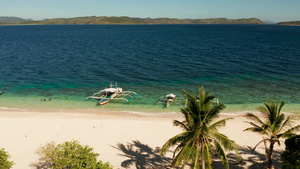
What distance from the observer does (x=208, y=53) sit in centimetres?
8850

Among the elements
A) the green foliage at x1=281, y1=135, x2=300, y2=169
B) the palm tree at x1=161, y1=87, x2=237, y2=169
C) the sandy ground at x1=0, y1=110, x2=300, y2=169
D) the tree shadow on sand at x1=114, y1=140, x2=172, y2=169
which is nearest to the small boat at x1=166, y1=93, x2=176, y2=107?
the sandy ground at x1=0, y1=110, x2=300, y2=169

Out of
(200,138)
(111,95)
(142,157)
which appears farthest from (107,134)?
(200,138)

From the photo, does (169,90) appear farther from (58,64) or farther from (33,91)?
(58,64)

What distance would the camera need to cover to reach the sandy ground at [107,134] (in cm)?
2244

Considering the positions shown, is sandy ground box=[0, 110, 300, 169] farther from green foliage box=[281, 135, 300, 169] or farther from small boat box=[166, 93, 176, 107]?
green foliage box=[281, 135, 300, 169]

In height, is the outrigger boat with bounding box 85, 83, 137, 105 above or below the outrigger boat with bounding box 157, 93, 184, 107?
above

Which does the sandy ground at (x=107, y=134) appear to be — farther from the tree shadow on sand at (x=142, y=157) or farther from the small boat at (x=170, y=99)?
the small boat at (x=170, y=99)

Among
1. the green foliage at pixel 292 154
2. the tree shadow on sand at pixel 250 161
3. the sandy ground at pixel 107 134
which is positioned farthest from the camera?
the sandy ground at pixel 107 134

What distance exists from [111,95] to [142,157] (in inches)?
873

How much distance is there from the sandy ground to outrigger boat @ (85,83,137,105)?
555 centimetres

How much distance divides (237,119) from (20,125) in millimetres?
33161

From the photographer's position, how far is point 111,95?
42.9m

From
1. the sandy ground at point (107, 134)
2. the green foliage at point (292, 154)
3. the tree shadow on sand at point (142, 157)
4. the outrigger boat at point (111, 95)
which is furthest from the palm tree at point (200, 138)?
the outrigger boat at point (111, 95)

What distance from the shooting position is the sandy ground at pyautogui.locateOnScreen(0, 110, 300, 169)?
73.6 feet
